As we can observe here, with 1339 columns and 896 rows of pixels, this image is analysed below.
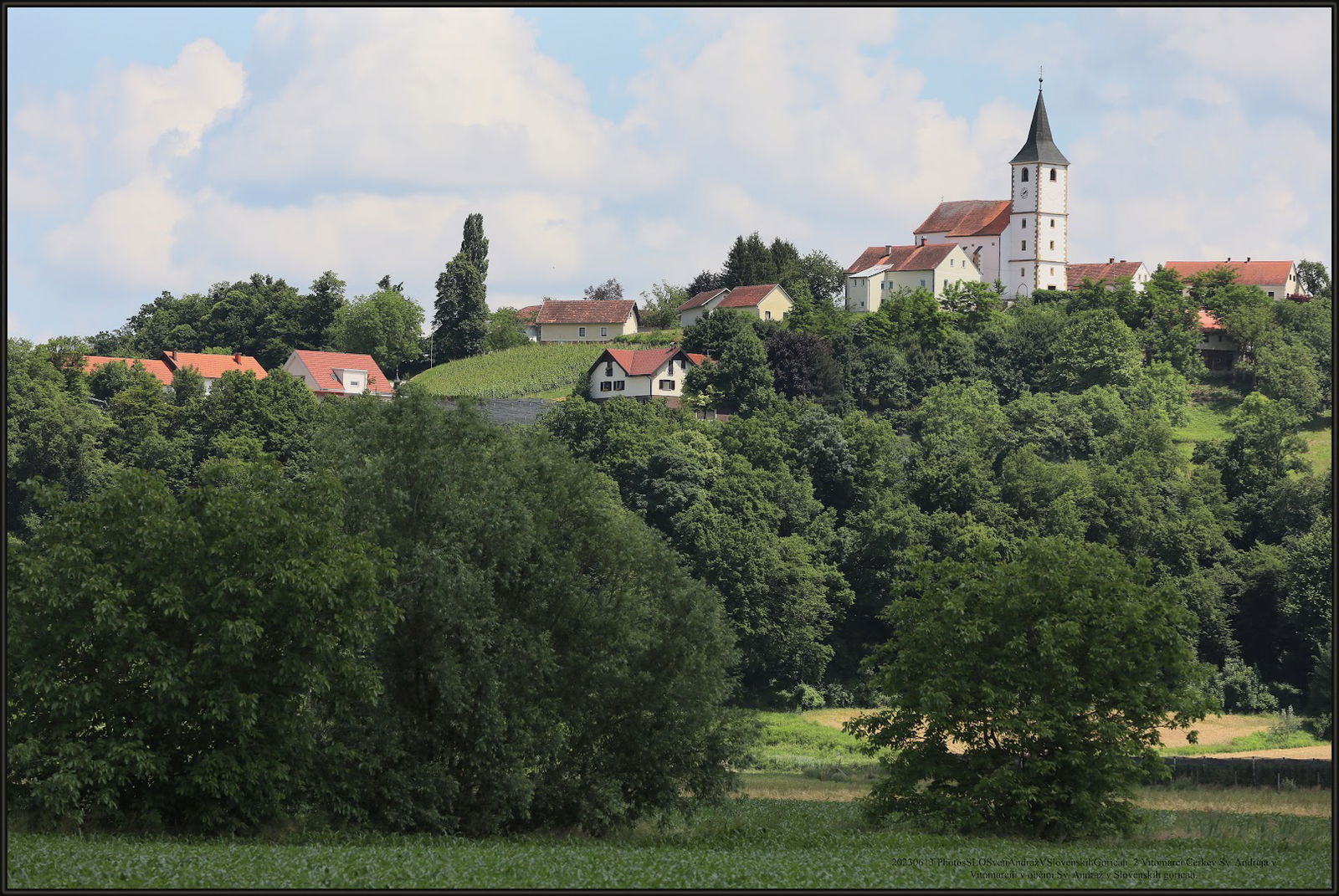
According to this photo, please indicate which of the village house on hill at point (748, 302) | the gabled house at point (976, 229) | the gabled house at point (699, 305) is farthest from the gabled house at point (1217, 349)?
the gabled house at point (699, 305)

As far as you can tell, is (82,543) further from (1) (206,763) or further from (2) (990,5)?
(2) (990,5)

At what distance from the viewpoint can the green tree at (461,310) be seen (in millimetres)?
132750

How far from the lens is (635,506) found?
81312 mm

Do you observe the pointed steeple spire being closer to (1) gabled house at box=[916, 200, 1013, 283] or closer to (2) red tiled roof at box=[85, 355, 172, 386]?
(1) gabled house at box=[916, 200, 1013, 283]

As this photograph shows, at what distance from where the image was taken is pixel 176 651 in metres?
27.0

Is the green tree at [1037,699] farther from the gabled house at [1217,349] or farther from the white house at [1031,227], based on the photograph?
the white house at [1031,227]

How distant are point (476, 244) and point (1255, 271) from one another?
2654 inches

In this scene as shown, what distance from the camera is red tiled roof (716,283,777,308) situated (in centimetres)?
12244

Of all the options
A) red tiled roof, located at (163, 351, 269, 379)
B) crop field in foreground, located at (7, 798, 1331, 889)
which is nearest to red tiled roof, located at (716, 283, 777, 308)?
red tiled roof, located at (163, 351, 269, 379)

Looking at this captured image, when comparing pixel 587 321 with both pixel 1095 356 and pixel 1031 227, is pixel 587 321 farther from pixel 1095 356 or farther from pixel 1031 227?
pixel 1095 356

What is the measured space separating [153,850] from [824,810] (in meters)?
21.0

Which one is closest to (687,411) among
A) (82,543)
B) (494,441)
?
(494,441)

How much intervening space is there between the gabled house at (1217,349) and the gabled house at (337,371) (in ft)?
207

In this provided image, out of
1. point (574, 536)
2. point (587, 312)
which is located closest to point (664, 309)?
point (587, 312)
